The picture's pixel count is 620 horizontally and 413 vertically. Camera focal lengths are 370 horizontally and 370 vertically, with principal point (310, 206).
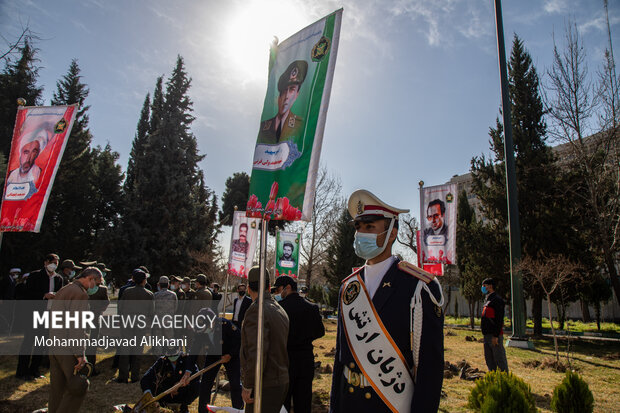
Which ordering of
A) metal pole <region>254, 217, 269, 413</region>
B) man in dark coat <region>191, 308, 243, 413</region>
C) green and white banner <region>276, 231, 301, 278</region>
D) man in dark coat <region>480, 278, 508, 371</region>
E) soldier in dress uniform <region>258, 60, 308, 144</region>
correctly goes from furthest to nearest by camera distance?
green and white banner <region>276, 231, 301, 278</region>, man in dark coat <region>480, 278, 508, 371</region>, man in dark coat <region>191, 308, 243, 413</region>, soldier in dress uniform <region>258, 60, 308, 144</region>, metal pole <region>254, 217, 269, 413</region>

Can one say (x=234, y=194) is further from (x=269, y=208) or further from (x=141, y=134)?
(x=269, y=208)

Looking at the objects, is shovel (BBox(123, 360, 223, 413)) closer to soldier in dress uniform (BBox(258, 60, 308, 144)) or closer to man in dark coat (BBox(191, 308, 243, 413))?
man in dark coat (BBox(191, 308, 243, 413))

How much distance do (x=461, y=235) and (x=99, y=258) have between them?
2141cm

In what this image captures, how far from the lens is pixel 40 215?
7.24 m

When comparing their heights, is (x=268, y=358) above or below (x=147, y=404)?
above

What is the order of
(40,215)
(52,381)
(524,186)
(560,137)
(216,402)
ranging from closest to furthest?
(52,381)
(216,402)
(40,215)
(560,137)
(524,186)

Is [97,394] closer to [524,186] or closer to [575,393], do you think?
[575,393]

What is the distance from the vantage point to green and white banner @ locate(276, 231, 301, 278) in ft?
55.4

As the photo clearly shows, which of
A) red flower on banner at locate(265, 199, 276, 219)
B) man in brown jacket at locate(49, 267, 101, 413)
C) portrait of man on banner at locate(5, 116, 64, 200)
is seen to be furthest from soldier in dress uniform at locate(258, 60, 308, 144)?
portrait of man on banner at locate(5, 116, 64, 200)

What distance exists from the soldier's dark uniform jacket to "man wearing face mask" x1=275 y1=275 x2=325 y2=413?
2.17 m

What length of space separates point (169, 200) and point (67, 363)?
20.6m

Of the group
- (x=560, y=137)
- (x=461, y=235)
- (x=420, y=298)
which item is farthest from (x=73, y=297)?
(x=461, y=235)

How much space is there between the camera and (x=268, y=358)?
3969 millimetres

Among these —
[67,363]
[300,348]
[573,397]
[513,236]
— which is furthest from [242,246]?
[573,397]
